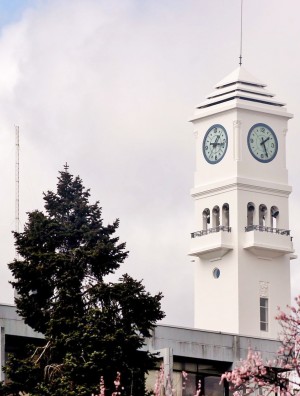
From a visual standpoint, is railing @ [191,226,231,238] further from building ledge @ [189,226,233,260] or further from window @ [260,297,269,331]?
window @ [260,297,269,331]

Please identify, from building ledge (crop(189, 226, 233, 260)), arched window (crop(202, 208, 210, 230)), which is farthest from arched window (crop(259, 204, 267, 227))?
arched window (crop(202, 208, 210, 230))

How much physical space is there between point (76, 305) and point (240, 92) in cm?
6963

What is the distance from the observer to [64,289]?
215 feet

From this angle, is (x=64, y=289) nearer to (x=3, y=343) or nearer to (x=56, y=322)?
(x=56, y=322)

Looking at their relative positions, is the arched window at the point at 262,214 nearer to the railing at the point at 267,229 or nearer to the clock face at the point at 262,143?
the railing at the point at 267,229

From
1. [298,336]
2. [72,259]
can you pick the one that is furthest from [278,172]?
[298,336]

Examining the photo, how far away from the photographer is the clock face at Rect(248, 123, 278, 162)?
439 feet

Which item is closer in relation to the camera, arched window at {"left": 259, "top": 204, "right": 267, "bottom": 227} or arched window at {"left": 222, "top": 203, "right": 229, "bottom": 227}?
arched window at {"left": 222, "top": 203, "right": 229, "bottom": 227}

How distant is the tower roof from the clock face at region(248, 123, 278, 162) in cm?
178

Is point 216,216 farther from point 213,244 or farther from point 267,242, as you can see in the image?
point 267,242

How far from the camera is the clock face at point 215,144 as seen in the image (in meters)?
134

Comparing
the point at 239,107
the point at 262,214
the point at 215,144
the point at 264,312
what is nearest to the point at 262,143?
the point at 215,144

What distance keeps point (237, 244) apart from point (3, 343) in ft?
177

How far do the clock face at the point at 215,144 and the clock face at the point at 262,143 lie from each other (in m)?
1.79
